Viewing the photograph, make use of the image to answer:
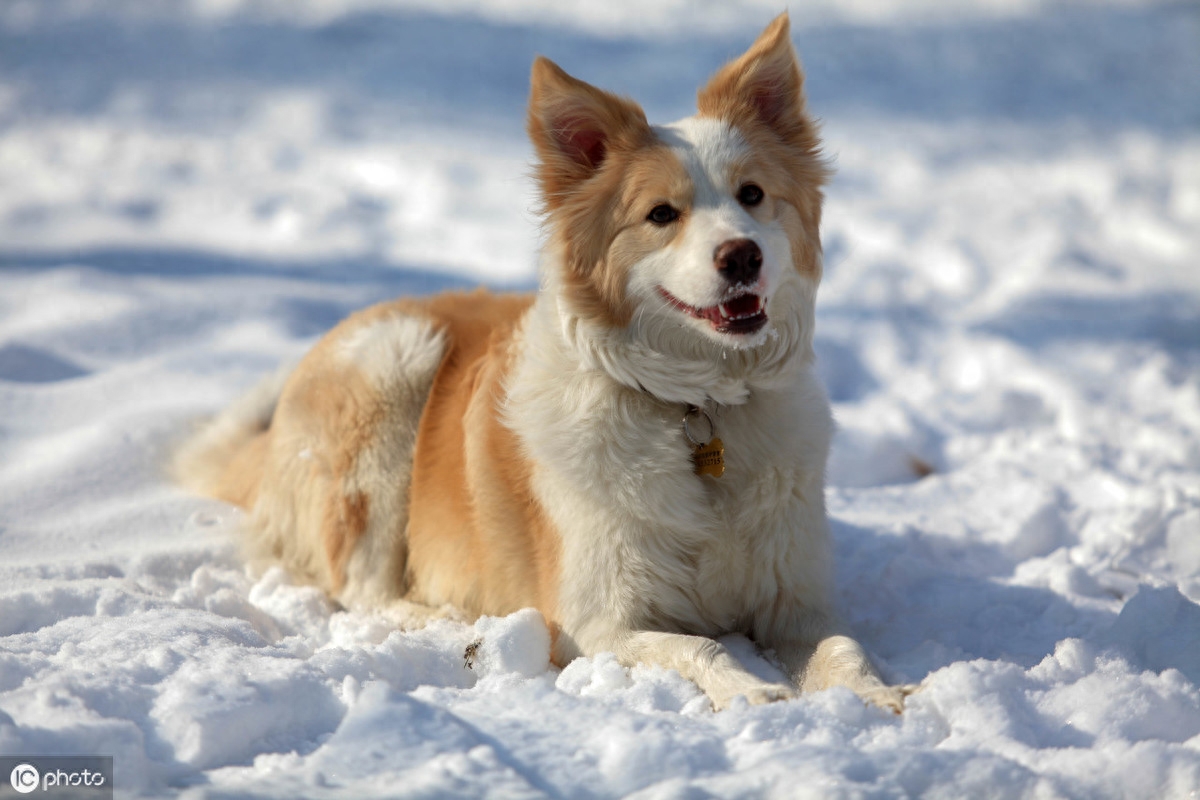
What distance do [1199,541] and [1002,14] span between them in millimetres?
10104

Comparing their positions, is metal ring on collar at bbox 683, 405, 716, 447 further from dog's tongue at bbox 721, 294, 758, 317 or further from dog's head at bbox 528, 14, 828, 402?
dog's tongue at bbox 721, 294, 758, 317

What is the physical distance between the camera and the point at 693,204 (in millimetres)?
Result: 2684

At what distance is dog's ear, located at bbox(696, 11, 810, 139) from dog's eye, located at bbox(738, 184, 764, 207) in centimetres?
24

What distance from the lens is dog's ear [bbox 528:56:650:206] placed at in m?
2.77

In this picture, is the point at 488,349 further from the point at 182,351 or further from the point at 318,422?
the point at 182,351

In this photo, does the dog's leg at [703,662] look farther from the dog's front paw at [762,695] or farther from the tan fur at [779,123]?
the tan fur at [779,123]

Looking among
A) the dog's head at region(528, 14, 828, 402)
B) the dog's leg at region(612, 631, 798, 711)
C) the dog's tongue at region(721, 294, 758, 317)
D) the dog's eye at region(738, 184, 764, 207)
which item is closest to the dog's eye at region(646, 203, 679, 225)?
the dog's head at region(528, 14, 828, 402)

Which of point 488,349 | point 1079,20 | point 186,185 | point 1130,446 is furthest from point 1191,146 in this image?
point 186,185

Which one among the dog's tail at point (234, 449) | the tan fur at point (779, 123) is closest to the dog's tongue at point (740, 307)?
the tan fur at point (779, 123)

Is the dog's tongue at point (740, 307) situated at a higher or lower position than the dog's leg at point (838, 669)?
higher

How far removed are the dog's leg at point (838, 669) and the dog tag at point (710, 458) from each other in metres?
0.52

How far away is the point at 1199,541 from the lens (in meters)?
3.49

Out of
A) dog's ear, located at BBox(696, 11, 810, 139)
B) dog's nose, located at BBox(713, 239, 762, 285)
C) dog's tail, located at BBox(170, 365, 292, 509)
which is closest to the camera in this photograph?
dog's nose, located at BBox(713, 239, 762, 285)

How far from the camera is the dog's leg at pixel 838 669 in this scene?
2.32 m
